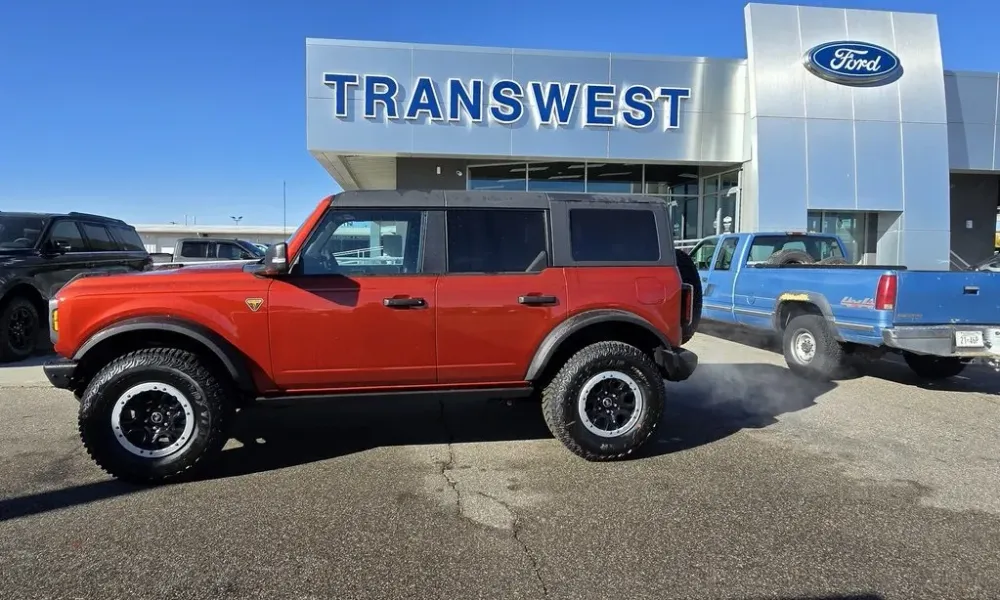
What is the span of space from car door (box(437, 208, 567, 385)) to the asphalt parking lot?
72 centimetres

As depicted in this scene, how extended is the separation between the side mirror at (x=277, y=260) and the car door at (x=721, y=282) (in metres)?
6.63

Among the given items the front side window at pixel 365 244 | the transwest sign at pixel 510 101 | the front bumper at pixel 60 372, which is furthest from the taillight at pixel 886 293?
the transwest sign at pixel 510 101

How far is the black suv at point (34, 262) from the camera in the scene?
7.46m

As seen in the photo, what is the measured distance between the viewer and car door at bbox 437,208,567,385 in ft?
13.7

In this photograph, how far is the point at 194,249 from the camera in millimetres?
15203

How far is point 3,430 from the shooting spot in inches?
195

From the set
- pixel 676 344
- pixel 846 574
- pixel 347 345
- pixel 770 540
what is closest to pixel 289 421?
pixel 347 345

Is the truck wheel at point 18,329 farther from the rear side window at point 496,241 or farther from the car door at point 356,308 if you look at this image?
the rear side window at point 496,241

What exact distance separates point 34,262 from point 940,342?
10.6 meters

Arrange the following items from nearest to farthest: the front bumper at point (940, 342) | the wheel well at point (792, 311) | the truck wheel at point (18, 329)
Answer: the front bumper at point (940, 342) → the wheel well at point (792, 311) → the truck wheel at point (18, 329)

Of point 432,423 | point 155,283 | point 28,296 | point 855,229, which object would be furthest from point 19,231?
point 855,229

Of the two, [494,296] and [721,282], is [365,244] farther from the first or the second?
[721,282]

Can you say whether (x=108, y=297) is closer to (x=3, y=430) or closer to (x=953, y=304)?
(x=3, y=430)

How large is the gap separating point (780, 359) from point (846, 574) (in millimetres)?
5871
